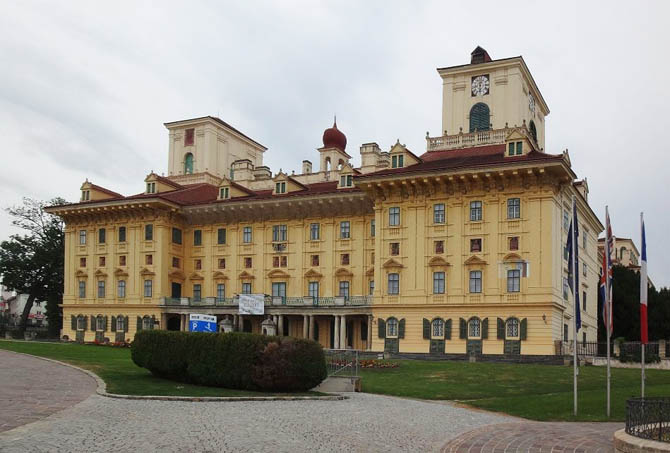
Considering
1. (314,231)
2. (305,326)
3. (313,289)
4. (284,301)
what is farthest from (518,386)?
(314,231)

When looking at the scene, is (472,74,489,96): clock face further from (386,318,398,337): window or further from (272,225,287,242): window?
(386,318,398,337): window

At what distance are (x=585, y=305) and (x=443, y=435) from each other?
45980mm

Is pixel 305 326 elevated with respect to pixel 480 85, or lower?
lower

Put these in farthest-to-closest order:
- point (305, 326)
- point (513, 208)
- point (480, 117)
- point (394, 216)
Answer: point (480, 117), point (305, 326), point (394, 216), point (513, 208)

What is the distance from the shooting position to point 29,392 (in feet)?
70.0

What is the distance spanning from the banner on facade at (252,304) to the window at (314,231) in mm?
6243

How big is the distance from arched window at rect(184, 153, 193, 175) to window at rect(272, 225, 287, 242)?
57.4ft

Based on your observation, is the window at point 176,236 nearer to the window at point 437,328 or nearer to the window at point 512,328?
the window at point 437,328

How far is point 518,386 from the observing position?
32.2m

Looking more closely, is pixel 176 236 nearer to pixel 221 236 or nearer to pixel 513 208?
pixel 221 236

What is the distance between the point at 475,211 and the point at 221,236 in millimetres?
24314

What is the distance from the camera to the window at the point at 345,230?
5891 centimetres

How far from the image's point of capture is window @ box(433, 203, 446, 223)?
51781mm

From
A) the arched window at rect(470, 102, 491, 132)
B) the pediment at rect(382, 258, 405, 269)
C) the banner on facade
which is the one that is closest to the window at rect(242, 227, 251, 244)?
the banner on facade
